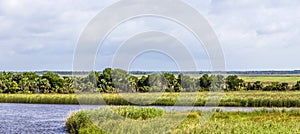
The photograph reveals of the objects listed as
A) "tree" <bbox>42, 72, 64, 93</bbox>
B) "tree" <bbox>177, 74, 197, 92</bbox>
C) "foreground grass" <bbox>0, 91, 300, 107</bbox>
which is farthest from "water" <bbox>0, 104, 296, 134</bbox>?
"tree" <bbox>177, 74, 197, 92</bbox>

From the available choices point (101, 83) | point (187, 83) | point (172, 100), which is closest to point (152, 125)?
point (172, 100)

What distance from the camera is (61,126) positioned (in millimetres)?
35969

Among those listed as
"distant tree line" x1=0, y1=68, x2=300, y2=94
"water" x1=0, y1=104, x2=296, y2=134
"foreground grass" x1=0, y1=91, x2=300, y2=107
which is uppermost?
"distant tree line" x1=0, y1=68, x2=300, y2=94

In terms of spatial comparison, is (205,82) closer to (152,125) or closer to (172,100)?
(172,100)

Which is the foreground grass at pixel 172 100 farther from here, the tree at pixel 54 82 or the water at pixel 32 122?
the tree at pixel 54 82

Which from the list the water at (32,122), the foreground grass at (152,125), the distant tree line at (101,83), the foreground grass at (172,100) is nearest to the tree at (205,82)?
the distant tree line at (101,83)

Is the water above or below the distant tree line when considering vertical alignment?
below

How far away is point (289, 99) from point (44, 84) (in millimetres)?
39090

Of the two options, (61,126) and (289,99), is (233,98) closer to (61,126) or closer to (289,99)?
(289,99)

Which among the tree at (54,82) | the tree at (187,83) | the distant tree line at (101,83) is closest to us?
the distant tree line at (101,83)

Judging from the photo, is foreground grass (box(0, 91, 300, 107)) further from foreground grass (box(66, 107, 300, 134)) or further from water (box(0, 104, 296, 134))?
foreground grass (box(66, 107, 300, 134))


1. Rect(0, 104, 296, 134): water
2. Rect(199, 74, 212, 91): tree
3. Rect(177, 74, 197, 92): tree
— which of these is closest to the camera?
Rect(0, 104, 296, 134): water

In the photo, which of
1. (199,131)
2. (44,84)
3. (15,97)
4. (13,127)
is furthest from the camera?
(44,84)

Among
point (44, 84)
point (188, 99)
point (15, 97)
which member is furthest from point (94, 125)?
point (44, 84)
